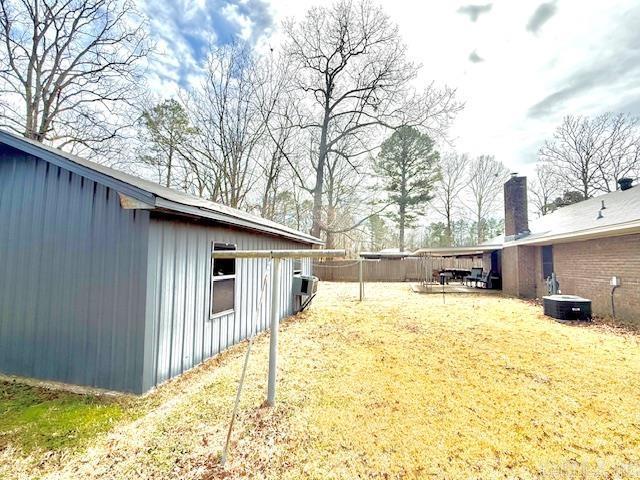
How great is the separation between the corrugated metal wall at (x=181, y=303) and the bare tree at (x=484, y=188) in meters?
27.9

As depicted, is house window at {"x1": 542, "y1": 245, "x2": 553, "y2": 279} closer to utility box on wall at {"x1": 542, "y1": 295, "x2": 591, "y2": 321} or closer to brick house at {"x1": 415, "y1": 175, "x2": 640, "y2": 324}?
brick house at {"x1": 415, "y1": 175, "x2": 640, "y2": 324}

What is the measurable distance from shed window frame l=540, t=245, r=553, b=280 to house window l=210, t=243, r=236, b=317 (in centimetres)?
1209

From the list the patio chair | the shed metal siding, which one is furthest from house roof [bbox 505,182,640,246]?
the shed metal siding

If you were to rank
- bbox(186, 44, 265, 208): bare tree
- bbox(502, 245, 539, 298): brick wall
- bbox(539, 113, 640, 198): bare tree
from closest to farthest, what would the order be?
bbox(502, 245, 539, 298): brick wall
bbox(186, 44, 265, 208): bare tree
bbox(539, 113, 640, 198): bare tree

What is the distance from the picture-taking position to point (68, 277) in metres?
3.70

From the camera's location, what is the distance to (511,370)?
4.21m

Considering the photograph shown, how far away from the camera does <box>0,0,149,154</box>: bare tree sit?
10.2 meters

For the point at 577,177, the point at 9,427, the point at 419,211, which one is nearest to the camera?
the point at 9,427

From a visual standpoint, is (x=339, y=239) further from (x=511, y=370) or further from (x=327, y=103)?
(x=511, y=370)

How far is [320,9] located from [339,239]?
1581 cm

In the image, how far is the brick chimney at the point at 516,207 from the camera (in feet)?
44.8

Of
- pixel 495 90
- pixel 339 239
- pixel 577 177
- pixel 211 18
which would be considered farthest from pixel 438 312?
pixel 577 177

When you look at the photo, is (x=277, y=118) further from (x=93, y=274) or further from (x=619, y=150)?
(x=619, y=150)

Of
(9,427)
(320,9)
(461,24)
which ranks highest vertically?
(320,9)
